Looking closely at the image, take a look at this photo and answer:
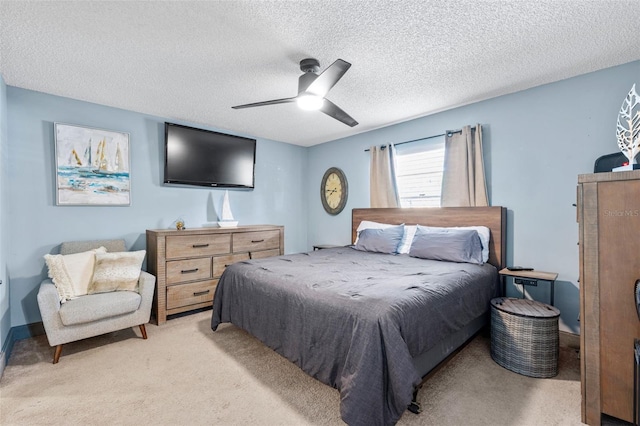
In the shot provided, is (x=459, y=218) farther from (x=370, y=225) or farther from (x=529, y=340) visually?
(x=529, y=340)

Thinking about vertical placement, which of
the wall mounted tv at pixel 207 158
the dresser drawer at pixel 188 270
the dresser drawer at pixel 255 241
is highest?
the wall mounted tv at pixel 207 158

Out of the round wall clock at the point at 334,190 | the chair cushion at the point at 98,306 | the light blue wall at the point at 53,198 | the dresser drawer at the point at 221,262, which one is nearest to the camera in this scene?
the chair cushion at the point at 98,306

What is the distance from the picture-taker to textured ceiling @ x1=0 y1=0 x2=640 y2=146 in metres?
1.77

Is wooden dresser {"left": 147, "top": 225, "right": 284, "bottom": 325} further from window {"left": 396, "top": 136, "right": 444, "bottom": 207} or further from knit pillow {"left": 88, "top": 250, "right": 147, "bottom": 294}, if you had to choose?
window {"left": 396, "top": 136, "right": 444, "bottom": 207}

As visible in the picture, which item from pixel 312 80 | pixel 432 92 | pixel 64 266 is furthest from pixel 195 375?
pixel 432 92

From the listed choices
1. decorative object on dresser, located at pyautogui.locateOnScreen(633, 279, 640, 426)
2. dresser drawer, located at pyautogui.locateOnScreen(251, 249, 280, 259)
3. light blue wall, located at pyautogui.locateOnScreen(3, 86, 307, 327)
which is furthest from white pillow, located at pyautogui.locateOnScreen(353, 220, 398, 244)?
decorative object on dresser, located at pyautogui.locateOnScreen(633, 279, 640, 426)

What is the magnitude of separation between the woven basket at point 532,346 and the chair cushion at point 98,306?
3.34 metres

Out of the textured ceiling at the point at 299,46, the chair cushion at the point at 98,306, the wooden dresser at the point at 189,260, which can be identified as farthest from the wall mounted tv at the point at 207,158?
the chair cushion at the point at 98,306

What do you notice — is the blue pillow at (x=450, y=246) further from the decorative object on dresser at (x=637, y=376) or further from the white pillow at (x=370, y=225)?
the decorative object on dresser at (x=637, y=376)

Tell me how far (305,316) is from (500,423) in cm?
132

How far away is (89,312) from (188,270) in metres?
1.08

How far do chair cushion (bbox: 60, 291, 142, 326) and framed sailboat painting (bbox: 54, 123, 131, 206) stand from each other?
1229mm

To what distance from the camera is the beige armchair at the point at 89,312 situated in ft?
7.70

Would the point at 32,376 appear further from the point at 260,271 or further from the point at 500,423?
the point at 500,423
